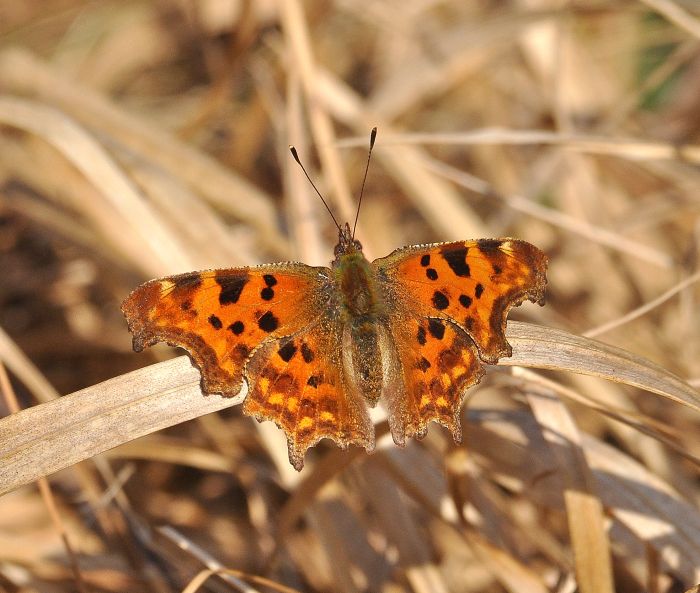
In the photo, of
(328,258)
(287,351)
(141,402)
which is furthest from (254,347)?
(328,258)

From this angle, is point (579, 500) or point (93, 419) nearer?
point (93, 419)

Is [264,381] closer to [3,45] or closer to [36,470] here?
[36,470]

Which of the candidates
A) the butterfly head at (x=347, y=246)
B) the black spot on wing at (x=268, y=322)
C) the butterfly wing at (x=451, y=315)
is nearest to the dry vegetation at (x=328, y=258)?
the butterfly wing at (x=451, y=315)

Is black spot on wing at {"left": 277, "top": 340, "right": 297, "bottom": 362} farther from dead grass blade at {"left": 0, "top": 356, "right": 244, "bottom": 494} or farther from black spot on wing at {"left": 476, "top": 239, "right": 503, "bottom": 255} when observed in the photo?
black spot on wing at {"left": 476, "top": 239, "right": 503, "bottom": 255}

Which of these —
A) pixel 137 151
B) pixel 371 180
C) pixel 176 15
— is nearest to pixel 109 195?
pixel 137 151

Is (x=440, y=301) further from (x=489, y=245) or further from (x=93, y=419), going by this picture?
(x=93, y=419)
